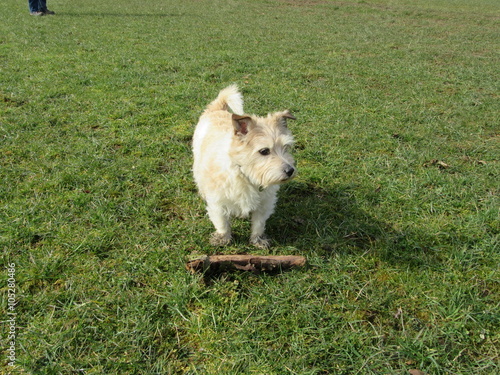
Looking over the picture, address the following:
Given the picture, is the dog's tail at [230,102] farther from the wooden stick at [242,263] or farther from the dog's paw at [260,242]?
the wooden stick at [242,263]

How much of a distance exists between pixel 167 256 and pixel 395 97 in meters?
6.60

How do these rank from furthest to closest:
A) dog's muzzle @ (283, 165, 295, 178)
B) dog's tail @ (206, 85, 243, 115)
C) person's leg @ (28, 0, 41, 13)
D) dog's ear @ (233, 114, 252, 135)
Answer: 1. person's leg @ (28, 0, 41, 13)
2. dog's tail @ (206, 85, 243, 115)
3. dog's ear @ (233, 114, 252, 135)
4. dog's muzzle @ (283, 165, 295, 178)

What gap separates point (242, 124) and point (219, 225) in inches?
42.5

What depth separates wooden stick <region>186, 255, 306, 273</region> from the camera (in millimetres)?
3010

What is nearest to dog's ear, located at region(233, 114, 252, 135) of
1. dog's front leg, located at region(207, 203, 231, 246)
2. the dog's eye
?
the dog's eye

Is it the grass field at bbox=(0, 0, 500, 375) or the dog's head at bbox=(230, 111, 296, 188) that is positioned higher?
the dog's head at bbox=(230, 111, 296, 188)

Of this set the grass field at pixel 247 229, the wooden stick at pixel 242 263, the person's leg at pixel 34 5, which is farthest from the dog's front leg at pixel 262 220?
the person's leg at pixel 34 5

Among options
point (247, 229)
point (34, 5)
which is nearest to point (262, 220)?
point (247, 229)

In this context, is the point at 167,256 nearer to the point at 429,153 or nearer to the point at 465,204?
the point at 465,204

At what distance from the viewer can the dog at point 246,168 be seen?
3.05m

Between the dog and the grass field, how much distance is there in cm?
35

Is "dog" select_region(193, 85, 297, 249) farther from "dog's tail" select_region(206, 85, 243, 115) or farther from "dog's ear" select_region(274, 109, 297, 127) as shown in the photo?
"dog's tail" select_region(206, 85, 243, 115)

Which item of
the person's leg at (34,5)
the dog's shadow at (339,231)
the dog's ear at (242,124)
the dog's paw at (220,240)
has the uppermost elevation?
the person's leg at (34,5)

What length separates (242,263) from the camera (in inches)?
121
